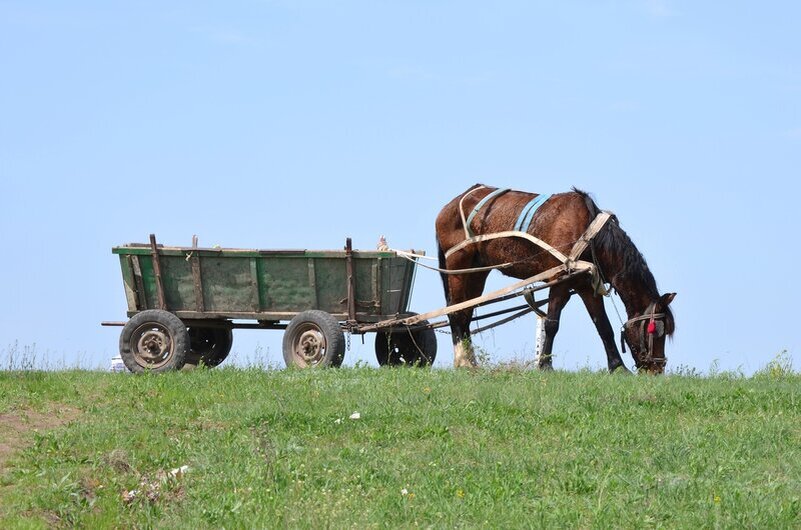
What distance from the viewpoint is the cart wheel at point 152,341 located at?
15.1 meters

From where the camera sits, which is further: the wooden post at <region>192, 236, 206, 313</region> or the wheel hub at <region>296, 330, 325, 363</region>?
the wooden post at <region>192, 236, 206, 313</region>

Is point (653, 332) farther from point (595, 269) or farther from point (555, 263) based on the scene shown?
point (555, 263)

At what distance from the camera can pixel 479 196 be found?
16.1 m

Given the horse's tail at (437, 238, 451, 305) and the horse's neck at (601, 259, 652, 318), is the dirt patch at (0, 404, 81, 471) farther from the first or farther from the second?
the horse's neck at (601, 259, 652, 318)

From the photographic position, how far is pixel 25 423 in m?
11.5

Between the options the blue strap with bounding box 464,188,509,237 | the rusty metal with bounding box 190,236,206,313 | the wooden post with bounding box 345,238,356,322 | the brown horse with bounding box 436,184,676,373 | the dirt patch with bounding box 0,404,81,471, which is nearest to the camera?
the dirt patch with bounding box 0,404,81,471

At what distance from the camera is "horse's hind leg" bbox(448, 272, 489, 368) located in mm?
15844

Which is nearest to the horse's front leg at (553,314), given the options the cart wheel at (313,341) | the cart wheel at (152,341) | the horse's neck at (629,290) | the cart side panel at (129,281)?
the horse's neck at (629,290)

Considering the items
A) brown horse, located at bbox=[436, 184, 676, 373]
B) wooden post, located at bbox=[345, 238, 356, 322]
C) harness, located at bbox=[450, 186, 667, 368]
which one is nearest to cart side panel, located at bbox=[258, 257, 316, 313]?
wooden post, located at bbox=[345, 238, 356, 322]

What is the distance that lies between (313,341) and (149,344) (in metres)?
2.29

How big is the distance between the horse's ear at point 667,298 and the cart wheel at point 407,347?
3536 millimetres

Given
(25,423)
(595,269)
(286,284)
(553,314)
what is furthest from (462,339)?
(25,423)

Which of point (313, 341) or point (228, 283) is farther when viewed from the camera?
point (228, 283)

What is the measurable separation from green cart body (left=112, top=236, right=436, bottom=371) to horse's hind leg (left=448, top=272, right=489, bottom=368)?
22.8 inches
